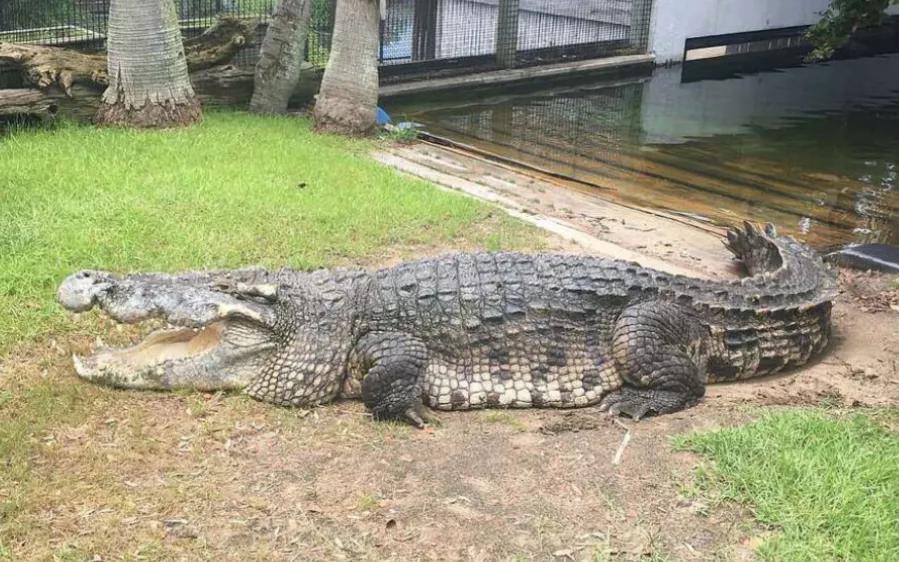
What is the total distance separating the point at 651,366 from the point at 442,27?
1102cm

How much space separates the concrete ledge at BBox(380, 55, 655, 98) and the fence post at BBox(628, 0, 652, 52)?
332mm

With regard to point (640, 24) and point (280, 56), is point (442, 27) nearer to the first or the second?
point (280, 56)

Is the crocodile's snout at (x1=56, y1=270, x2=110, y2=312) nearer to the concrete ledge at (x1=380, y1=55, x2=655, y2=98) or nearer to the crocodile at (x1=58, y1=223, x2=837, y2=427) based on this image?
the crocodile at (x1=58, y1=223, x2=837, y2=427)

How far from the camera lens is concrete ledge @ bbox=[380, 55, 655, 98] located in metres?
13.4

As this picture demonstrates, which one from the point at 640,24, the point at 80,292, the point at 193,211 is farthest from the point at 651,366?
the point at 640,24

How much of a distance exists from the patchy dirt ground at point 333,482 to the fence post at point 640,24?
14482 millimetres

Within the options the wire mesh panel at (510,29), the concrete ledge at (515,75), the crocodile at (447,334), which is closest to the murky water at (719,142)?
the concrete ledge at (515,75)

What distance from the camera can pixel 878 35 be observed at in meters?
23.3

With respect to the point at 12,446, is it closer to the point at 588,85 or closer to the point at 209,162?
the point at 209,162

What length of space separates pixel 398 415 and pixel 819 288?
2732 mm

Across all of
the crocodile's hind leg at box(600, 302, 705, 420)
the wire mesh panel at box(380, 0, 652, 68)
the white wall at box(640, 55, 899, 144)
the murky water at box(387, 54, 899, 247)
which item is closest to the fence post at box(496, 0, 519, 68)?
the wire mesh panel at box(380, 0, 652, 68)

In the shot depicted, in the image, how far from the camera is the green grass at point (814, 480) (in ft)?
10.4

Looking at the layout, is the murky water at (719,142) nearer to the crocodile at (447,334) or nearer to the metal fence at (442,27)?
the metal fence at (442,27)

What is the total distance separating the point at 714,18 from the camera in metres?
19.3
